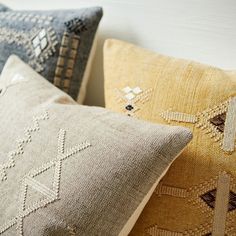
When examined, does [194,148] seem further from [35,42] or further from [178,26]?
[35,42]

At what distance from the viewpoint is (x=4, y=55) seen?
2.99 ft

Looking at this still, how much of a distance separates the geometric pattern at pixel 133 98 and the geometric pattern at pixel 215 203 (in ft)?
0.56

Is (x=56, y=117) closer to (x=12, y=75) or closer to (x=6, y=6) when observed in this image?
(x=12, y=75)

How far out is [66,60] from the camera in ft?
2.87

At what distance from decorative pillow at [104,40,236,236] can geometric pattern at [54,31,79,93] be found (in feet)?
0.65

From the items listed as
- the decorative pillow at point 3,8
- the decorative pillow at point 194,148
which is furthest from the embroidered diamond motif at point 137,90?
the decorative pillow at point 3,8

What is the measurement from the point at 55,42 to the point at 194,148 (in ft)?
1.28

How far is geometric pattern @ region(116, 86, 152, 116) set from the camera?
714 millimetres

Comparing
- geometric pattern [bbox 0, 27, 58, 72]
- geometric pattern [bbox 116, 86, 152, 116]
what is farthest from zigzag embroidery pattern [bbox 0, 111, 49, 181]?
geometric pattern [bbox 0, 27, 58, 72]

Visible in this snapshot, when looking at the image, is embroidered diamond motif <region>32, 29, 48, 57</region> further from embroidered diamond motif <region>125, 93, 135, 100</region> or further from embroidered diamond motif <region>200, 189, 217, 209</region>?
embroidered diamond motif <region>200, 189, 217, 209</region>

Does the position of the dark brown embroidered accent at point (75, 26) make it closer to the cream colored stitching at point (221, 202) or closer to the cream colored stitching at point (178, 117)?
the cream colored stitching at point (178, 117)

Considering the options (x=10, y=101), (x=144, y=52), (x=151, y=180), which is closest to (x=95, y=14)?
(x=144, y=52)

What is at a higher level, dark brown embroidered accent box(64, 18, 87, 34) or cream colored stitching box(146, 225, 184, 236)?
dark brown embroidered accent box(64, 18, 87, 34)

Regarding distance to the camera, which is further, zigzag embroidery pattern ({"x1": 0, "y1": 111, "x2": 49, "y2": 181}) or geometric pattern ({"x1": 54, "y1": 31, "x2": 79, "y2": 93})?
geometric pattern ({"x1": 54, "y1": 31, "x2": 79, "y2": 93})
